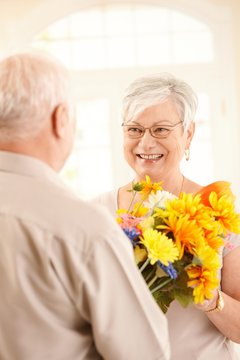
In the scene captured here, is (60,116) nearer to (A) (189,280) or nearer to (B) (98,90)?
(A) (189,280)

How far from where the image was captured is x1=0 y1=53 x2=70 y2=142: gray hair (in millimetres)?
1062

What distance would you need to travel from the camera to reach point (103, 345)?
1.10m

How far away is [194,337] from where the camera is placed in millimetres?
1686

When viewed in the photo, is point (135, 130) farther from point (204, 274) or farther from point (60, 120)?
point (60, 120)

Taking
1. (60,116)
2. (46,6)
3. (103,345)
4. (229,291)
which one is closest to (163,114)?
(229,291)

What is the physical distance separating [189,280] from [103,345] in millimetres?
368

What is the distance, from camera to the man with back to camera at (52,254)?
1031 mm

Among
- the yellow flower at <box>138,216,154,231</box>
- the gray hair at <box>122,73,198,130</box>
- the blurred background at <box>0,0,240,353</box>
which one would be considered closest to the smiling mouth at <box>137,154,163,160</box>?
the gray hair at <box>122,73,198,130</box>

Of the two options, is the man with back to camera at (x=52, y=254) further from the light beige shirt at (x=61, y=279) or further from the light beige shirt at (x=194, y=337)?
the light beige shirt at (x=194, y=337)

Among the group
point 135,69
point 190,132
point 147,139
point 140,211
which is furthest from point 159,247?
point 135,69

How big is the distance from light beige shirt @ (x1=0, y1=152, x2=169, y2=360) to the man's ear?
0.07 m

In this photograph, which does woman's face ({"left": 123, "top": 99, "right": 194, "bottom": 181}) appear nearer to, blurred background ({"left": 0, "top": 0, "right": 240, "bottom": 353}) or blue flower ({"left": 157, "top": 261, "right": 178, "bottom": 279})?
blue flower ({"left": 157, "top": 261, "right": 178, "bottom": 279})

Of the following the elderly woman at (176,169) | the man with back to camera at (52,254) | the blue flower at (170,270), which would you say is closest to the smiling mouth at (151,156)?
the elderly woman at (176,169)

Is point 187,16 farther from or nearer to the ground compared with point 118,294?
farther from the ground
